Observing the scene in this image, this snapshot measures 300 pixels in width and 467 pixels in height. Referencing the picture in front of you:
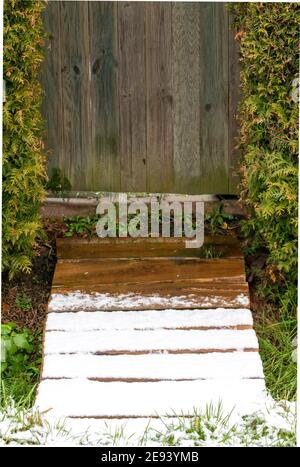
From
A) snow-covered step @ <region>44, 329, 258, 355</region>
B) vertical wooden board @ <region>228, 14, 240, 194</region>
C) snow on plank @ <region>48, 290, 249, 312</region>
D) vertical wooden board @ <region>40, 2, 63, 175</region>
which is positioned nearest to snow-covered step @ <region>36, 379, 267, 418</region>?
snow-covered step @ <region>44, 329, 258, 355</region>

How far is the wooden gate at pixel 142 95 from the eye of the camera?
6312mm

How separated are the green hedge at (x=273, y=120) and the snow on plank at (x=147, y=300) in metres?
0.33

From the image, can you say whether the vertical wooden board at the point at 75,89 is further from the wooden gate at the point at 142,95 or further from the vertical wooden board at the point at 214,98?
the vertical wooden board at the point at 214,98

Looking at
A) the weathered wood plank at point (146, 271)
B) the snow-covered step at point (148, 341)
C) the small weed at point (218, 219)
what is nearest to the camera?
the snow-covered step at point (148, 341)

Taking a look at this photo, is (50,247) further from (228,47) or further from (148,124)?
(228,47)

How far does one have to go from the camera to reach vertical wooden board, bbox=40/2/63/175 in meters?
6.30

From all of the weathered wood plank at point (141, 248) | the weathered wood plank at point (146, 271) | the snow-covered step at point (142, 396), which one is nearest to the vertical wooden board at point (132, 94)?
the weathered wood plank at point (141, 248)

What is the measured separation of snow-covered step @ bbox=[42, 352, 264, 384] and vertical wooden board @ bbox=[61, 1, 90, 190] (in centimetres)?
216

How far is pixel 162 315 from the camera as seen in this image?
4.98m

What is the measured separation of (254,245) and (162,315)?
0.97m

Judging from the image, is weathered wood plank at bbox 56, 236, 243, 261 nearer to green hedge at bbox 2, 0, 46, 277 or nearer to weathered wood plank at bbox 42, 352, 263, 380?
green hedge at bbox 2, 0, 46, 277

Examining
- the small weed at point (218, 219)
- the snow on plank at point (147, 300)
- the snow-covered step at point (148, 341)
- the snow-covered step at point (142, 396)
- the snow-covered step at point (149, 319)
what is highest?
the small weed at point (218, 219)

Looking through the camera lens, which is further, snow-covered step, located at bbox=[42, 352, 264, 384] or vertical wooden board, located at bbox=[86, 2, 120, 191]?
vertical wooden board, located at bbox=[86, 2, 120, 191]

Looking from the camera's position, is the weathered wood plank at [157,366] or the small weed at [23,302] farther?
the small weed at [23,302]
